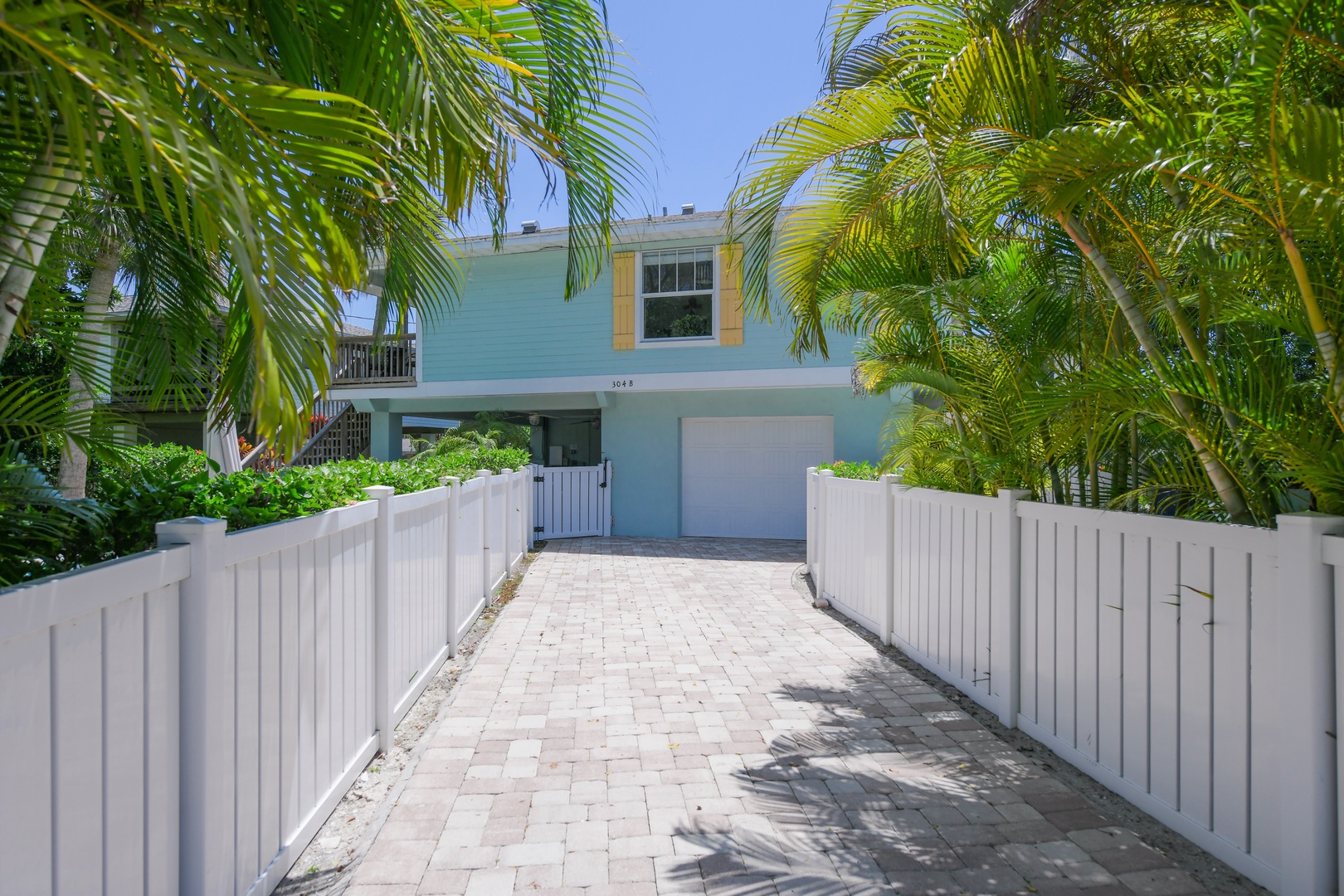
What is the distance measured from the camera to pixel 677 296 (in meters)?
13.9

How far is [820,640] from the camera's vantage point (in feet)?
22.4

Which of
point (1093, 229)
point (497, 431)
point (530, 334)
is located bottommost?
point (497, 431)

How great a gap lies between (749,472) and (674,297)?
3256 mm

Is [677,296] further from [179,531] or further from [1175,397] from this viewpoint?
[179,531]

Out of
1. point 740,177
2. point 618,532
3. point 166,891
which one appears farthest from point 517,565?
point 166,891

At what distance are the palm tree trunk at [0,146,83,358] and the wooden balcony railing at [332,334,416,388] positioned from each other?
42.3 feet

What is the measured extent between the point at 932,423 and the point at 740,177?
286 centimetres

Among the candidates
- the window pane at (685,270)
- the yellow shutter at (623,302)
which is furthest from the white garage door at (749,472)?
the window pane at (685,270)

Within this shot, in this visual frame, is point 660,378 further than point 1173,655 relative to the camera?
Yes

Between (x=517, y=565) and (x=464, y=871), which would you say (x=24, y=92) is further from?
(x=517, y=565)

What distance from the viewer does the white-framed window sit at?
13.8 meters

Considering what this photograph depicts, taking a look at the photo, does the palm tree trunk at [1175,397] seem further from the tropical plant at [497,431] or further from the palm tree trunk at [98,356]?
the tropical plant at [497,431]

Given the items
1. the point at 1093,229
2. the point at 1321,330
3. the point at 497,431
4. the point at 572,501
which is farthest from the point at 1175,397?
the point at 572,501

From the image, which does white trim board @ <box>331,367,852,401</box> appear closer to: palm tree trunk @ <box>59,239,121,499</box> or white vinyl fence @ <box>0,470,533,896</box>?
palm tree trunk @ <box>59,239,121,499</box>
